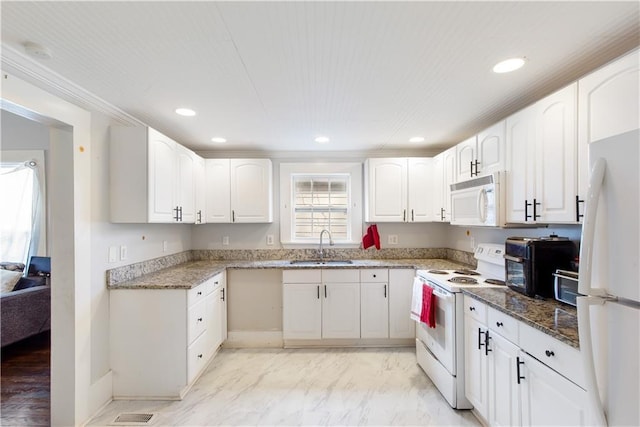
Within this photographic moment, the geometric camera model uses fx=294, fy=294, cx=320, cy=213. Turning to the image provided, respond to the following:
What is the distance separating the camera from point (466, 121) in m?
2.68

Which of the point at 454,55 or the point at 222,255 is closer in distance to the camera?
the point at 454,55

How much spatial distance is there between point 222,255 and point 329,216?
58.2 inches

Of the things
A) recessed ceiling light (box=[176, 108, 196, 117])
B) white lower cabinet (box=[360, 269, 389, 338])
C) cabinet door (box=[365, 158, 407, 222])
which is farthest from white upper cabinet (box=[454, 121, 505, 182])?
recessed ceiling light (box=[176, 108, 196, 117])

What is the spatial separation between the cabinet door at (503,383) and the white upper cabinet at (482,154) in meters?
1.29

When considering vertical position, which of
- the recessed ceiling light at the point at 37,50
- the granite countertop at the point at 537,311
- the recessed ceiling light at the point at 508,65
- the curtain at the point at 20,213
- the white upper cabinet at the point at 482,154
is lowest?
the granite countertop at the point at 537,311

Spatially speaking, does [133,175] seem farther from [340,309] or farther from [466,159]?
[466,159]

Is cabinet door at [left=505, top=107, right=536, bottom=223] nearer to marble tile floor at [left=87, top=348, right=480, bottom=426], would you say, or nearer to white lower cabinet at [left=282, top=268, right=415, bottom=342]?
white lower cabinet at [left=282, top=268, right=415, bottom=342]

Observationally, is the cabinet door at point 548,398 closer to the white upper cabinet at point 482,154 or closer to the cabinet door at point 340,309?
the white upper cabinet at point 482,154

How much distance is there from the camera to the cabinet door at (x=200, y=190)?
10.8ft

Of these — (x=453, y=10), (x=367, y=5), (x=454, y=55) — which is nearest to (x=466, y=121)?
(x=454, y=55)

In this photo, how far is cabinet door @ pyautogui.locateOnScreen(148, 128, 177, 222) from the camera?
2.39m

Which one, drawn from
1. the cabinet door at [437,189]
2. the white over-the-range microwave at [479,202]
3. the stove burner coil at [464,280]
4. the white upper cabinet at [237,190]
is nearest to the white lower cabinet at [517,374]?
the stove burner coil at [464,280]

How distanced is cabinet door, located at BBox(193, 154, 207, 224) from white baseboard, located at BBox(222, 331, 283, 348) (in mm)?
1377

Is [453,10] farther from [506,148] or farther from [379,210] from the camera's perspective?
[379,210]
